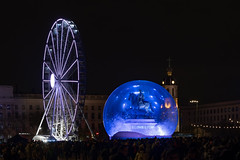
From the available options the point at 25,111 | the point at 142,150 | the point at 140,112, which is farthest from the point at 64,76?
→ the point at 25,111

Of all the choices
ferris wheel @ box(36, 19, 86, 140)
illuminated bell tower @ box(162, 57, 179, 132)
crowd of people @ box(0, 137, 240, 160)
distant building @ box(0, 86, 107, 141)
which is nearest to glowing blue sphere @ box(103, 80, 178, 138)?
ferris wheel @ box(36, 19, 86, 140)

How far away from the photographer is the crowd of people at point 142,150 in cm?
1261

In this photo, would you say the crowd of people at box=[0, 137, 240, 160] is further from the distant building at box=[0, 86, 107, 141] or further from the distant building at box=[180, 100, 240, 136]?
the distant building at box=[0, 86, 107, 141]

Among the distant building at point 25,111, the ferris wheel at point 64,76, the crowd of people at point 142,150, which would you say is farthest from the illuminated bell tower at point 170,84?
the crowd of people at point 142,150

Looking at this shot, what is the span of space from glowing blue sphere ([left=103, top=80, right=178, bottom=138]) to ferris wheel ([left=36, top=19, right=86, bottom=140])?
11.4 feet

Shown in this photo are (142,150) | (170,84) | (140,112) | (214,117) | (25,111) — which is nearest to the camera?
(142,150)

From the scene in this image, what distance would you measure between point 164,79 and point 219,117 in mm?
17864

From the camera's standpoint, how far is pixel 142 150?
59.2 ft

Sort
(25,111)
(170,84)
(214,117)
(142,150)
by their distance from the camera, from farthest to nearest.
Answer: (214,117), (170,84), (25,111), (142,150)

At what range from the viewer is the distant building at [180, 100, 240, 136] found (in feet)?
379

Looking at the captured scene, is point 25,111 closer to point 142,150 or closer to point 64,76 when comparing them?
point 64,76

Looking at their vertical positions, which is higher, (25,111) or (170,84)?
(170,84)

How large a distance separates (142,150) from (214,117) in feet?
410

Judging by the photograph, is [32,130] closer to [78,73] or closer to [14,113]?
[14,113]
